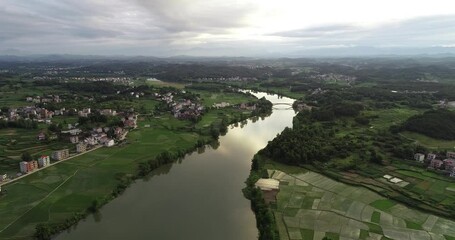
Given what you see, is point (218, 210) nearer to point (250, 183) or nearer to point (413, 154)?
point (250, 183)

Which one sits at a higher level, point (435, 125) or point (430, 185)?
point (435, 125)

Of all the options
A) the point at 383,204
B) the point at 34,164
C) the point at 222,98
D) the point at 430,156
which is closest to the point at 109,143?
the point at 34,164

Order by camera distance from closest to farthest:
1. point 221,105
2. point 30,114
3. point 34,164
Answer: point 34,164 → point 30,114 → point 221,105

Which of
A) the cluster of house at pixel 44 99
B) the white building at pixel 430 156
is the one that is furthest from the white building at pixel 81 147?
the cluster of house at pixel 44 99

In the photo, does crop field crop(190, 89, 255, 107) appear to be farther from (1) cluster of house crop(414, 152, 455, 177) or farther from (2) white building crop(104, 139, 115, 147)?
(1) cluster of house crop(414, 152, 455, 177)

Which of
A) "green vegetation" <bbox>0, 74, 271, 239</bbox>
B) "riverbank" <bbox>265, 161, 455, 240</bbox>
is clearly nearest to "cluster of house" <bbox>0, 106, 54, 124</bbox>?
"green vegetation" <bbox>0, 74, 271, 239</bbox>

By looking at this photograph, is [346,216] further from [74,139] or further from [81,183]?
[74,139]

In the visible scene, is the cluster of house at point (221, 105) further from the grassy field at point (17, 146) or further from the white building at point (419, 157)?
the white building at point (419, 157)
